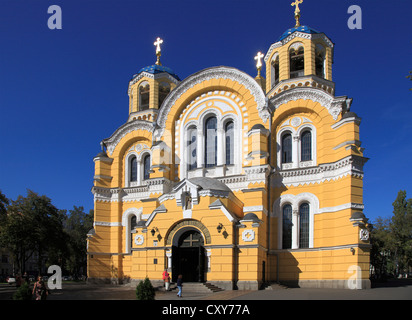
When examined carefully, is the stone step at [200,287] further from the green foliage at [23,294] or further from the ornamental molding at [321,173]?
the green foliage at [23,294]

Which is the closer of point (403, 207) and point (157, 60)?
point (157, 60)

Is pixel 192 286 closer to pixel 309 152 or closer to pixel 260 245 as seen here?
pixel 260 245

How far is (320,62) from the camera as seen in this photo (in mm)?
31688

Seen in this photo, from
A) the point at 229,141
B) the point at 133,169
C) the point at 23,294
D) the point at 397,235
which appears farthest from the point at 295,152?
the point at 397,235

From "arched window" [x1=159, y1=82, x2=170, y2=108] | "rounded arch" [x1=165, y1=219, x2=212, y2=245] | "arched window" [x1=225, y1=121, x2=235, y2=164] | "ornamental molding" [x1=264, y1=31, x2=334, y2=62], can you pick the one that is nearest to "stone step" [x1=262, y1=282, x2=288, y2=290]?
"rounded arch" [x1=165, y1=219, x2=212, y2=245]

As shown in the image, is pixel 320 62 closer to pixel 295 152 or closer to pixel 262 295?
pixel 295 152

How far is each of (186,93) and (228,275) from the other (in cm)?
1479

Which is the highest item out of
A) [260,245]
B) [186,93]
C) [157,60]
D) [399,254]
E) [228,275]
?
[157,60]

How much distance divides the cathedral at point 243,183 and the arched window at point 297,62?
81mm

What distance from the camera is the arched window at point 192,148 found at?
31531mm

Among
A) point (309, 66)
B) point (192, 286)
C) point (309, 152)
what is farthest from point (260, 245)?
point (309, 66)

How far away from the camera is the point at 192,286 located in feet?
79.3

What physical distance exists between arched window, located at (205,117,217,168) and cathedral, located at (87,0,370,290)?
0.28 ft
